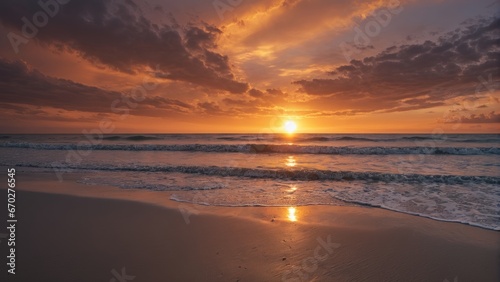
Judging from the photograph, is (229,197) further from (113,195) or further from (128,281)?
(128,281)

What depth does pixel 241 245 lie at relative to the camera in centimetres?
426

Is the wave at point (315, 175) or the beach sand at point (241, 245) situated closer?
the beach sand at point (241, 245)

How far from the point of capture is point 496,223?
5.30m

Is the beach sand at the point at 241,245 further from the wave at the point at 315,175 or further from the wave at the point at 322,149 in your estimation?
the wave at the point at 322,149

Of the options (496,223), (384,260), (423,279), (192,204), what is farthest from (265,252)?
(496,223)

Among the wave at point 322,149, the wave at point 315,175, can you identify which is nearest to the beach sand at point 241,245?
the wave at point 315,175

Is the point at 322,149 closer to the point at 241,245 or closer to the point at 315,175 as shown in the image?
the point at 315,175

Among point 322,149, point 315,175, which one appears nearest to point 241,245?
point 315,175

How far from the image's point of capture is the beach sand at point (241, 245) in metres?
3.37

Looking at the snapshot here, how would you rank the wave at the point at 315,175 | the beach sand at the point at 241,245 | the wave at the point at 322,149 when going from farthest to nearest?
the wave at the point at 322,149
the wave at the point at 315,175
the beach sand at the point at 241,245

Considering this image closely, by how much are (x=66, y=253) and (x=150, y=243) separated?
117 cm

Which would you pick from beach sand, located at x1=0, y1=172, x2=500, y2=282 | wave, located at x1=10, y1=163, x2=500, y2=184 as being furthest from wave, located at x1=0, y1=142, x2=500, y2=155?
beach sand, located at x1=0, y1=172, x2=500, y2=282

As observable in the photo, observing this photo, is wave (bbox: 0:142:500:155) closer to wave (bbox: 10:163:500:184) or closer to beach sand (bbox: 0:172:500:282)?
wave (bbox: 10:163:500:184)

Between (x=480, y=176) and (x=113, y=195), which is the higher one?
(x=480, y=176)
